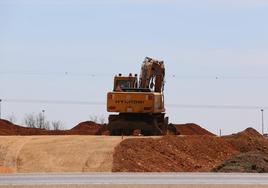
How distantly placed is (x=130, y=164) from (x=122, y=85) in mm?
15203

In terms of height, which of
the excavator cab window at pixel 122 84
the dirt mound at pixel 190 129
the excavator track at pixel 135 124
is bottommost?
the dirt mound at pixel 190 129

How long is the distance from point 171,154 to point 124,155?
Result: 373cm

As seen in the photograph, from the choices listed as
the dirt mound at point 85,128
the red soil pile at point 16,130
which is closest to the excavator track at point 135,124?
the red soil pile at point 16,130

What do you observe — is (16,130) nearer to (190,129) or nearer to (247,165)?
(190,129)

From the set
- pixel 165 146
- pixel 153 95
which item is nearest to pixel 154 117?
pixel 153 95

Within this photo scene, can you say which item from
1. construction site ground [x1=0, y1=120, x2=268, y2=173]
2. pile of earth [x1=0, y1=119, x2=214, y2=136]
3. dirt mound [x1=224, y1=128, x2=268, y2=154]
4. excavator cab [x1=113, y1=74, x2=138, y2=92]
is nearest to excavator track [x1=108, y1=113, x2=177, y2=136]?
pile of earth [x1=0, y1=119, x2=214, y2=136]

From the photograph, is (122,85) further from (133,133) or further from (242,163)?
(242,163)

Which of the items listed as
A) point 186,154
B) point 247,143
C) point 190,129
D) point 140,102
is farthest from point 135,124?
point 190,129

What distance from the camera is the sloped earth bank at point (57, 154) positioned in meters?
33.2

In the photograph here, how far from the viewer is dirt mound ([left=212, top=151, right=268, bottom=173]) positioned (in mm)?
29469

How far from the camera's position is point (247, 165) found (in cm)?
3042

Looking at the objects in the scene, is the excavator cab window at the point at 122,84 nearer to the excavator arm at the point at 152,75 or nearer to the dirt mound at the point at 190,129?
the excavator arm at the point at 152,75

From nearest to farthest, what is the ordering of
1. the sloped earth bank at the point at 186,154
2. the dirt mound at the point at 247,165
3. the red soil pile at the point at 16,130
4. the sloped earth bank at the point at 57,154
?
the dirt mound at the point at 247,165 → the sloped earth bank at the point at 186,154 → the sloped earth bank at the point at 57,154 → the red soil pile at the point at 16,130

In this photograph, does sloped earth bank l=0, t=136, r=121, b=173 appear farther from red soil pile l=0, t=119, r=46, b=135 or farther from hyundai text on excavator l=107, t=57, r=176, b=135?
red soil pile l=0, t=119, r=46, b=135
